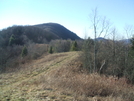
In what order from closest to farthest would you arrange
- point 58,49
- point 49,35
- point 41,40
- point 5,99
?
point 5,99 → point 58,49 → point 41,40 → point 49,35

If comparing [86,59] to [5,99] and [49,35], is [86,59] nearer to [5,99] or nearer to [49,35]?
[5,99]

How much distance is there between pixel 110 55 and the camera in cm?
1809

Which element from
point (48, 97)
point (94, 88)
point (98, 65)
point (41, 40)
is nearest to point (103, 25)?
point (98, 65)

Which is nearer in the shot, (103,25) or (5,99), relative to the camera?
(5,99)

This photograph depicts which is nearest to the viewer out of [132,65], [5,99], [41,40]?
[5,99]

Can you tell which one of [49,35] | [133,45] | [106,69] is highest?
[49,35]

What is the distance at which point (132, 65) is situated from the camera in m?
16.4

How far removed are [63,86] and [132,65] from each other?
1387 cm

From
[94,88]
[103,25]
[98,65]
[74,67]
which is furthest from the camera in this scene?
[98,65]

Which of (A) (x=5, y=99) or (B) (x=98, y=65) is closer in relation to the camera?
(A) (x=5, y=99)

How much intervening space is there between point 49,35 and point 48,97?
4086 inches

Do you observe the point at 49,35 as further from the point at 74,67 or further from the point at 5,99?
the point at 5,99

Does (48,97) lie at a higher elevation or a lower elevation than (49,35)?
lower

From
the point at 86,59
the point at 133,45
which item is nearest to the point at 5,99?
the point at 86,59
